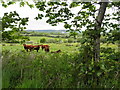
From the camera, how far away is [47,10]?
208 inches

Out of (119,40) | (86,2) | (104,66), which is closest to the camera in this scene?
(104,66)

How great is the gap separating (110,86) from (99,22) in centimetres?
193

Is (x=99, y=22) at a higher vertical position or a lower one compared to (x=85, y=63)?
higher

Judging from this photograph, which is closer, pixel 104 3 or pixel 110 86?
pixel 110 86

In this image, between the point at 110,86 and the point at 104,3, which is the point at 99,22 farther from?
the point at 110,86

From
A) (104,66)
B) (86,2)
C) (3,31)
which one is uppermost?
(86,2)

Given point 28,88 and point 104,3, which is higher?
point 104,3

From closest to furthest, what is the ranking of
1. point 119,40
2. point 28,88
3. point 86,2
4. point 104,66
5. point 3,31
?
point 28,88
point 104,66
point 119,40
point 3,31
point 86,2

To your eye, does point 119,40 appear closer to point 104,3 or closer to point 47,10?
point 104,3

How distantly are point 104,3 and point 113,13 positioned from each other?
80cm

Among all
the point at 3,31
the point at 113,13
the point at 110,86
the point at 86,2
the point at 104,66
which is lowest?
the point at 110,86

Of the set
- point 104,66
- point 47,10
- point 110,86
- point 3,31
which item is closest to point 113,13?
point 47,10

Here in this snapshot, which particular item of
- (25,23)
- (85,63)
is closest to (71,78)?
(85,63)

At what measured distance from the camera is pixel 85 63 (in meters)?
3.58
